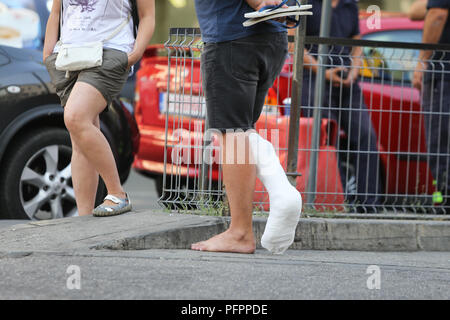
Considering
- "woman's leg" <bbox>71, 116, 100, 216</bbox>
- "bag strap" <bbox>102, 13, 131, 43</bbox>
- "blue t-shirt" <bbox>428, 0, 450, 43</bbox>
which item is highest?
"blue t-shirt" <bbox>428, 0, 450, 43</bbox>

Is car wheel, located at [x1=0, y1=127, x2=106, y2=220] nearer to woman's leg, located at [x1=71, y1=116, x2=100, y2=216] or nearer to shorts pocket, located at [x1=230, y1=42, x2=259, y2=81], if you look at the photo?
woman's leg, located at [x1=71, y1=116, x2=100, y2=216]

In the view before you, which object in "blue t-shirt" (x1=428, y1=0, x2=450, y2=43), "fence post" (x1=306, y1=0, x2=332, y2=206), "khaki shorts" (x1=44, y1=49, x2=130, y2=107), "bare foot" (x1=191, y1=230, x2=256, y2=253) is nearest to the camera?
"bare foot" (x1=191, y1=230, x2=256, y2=253)

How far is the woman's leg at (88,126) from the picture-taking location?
197 inches

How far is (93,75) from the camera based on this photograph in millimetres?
5102

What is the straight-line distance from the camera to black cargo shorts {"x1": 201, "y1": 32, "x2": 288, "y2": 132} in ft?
14.9

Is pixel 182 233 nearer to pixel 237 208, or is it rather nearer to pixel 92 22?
pixel 237 208

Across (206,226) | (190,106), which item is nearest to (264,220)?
(206,226)

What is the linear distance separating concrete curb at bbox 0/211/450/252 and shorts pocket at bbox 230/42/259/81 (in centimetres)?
97

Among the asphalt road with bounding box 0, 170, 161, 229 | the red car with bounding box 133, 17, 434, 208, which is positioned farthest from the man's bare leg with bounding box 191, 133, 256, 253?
the asphalt road with bounding box 0, 170, 161, 229

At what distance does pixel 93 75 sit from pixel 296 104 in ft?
4.38

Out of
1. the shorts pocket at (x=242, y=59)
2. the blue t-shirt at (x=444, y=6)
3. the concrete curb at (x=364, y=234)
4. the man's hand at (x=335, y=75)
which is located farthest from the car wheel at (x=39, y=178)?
the blue t-shirt at (x=444, y=6)

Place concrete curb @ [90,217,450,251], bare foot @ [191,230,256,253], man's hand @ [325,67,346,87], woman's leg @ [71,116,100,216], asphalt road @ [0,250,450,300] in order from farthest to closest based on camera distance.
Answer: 1. man's hand @ [325,67,346,87]
2. concrete curb @ [90,217,450,251]
3. woman's leg @ [71,116,100,216]
4. bare foot @ [191,230,256,253]
5. asphalt road @ [0,250,450,300]

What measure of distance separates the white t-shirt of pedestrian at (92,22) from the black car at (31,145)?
3.06 ft

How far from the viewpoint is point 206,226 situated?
5195mm
